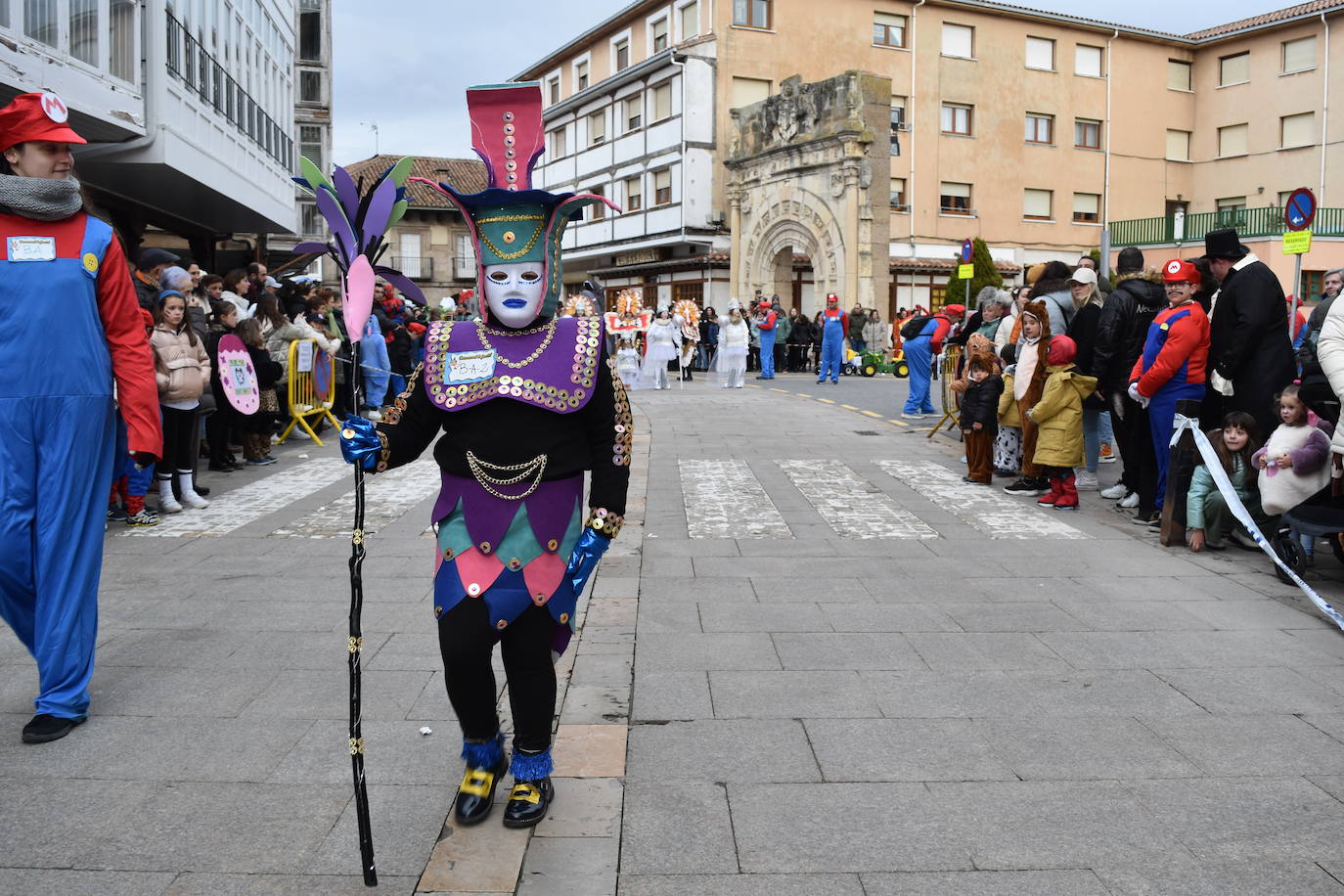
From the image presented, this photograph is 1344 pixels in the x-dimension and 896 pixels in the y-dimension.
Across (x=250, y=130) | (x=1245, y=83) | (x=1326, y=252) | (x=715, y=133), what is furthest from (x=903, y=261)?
(x=250, y=130)

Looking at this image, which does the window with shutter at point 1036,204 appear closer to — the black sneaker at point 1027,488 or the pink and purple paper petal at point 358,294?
the black sneaker at point 1027,488

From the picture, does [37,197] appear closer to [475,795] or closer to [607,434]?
[607,434]

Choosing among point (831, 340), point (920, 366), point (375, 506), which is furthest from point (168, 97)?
point (831, 340)

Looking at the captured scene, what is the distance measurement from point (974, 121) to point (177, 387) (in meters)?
39.5

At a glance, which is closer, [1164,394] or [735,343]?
[1164,394]

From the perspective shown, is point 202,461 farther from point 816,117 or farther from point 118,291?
point 816,117

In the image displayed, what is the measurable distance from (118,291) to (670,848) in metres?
3.02

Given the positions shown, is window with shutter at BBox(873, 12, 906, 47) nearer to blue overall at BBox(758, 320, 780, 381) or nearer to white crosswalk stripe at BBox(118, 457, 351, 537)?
blue overall at BBox(758, 320, 780, 381)

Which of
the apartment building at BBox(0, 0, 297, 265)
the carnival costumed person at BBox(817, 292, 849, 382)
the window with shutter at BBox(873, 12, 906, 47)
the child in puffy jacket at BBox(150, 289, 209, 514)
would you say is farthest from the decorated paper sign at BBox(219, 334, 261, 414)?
the window with shutter at BBox(873, 12, 906, 47)

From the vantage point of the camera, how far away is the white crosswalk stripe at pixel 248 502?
838 centimetres

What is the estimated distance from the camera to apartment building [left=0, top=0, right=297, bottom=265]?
11516mm

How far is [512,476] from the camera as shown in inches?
136

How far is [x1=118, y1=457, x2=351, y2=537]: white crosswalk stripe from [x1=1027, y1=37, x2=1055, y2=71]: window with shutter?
39536 millimetres

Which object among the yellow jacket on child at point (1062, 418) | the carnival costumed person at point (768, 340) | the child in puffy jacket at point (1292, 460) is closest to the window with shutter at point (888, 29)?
the carnival costumed person at point (768, 340)
